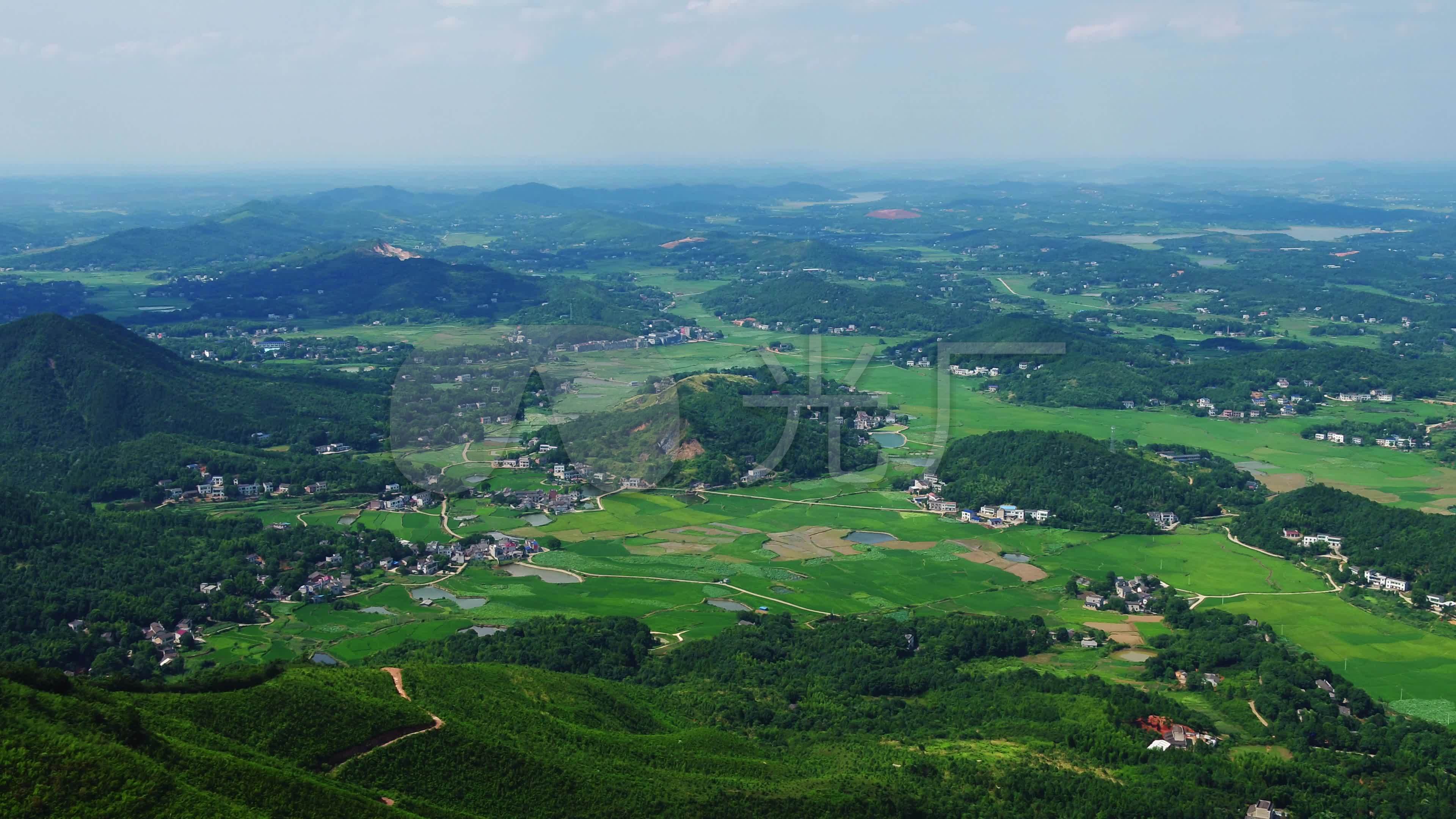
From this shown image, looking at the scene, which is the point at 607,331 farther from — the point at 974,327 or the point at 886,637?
the point at 886,637

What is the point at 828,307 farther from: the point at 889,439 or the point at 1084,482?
the point at 1084,482

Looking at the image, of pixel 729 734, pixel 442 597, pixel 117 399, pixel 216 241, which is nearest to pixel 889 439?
pixel 442 597

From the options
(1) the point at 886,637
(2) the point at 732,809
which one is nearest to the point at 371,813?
(2) the point at 732,809

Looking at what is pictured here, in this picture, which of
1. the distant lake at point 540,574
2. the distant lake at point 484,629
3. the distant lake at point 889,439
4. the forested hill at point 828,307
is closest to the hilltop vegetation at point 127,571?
the distant lake at point 540,574

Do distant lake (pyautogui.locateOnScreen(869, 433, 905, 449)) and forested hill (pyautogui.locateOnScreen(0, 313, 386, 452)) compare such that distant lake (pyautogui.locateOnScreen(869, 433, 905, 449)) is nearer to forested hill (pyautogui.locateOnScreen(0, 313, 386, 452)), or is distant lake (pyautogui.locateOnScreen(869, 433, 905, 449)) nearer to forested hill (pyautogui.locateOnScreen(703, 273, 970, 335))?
forested hill (pyautogui.locateOnScreen(0, 313, 386, 452))

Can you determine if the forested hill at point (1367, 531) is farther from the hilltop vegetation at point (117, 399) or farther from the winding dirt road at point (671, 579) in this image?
the hilltop vegetation at point (117, 399)
